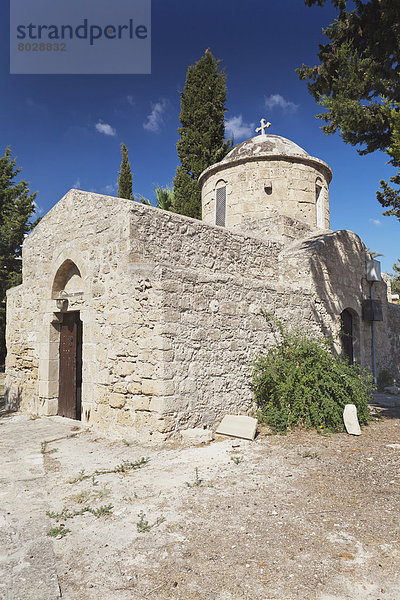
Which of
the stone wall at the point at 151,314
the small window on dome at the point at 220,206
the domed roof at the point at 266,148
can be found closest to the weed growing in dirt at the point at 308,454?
the stone wall at the point at 151,314

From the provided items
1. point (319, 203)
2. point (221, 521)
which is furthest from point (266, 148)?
point (221, 521)

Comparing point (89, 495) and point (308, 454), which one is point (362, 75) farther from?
point (89, 495)

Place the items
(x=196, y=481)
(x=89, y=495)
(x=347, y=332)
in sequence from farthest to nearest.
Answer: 1. (x=347, y=332)
2. (x=196, y=481)
3. (x=89, y=495)

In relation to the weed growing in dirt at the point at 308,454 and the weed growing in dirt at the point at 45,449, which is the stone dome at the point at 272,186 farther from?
the weed growing in dirt at the point at 45,449

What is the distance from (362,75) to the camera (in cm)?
632

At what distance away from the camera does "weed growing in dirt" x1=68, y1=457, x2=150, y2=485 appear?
429 centimetres

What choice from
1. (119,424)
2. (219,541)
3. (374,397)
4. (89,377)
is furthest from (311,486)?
(374,397)

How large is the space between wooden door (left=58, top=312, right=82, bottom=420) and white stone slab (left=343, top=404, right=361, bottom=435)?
511 centimetres

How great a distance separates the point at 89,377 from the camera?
264 inches

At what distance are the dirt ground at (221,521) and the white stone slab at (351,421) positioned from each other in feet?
0.99

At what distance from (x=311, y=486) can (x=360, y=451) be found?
1394 millimetres

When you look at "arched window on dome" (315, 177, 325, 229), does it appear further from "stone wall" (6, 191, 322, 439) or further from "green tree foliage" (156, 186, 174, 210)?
"green tree foliage" (156, 186, 174, 210)

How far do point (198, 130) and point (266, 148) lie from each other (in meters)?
7.90

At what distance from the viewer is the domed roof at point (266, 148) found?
1102 centimetres
